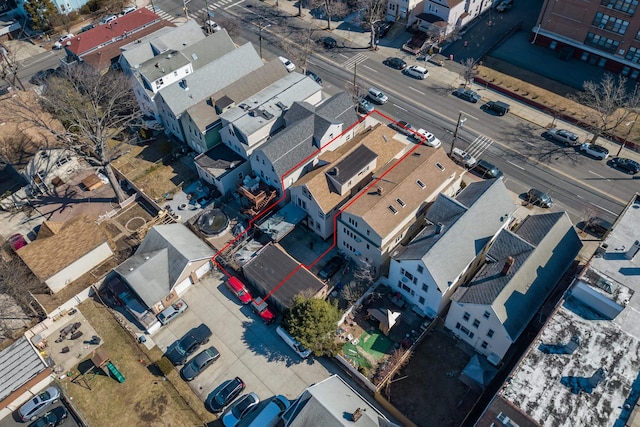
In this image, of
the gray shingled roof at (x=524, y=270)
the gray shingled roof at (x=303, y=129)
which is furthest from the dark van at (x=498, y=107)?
the gray shingled roof at (x=524, y=270)

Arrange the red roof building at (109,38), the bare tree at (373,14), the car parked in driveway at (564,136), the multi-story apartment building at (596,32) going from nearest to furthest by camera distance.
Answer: the car parked in driveway at (564,136)
the multi-story apartment building at (596,32)
the red roof building at (109,38)
the bare tree at (373,14)

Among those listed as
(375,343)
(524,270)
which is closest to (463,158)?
(524,270)

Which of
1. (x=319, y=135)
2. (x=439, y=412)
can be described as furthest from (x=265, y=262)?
(x=439, y=412)

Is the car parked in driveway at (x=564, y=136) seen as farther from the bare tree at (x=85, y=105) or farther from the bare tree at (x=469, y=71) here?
the bare tree at (x=85, y=105)

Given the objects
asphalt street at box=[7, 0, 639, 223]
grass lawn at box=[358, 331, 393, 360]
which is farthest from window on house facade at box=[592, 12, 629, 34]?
grass lawn at box=[358, 331, 393, 360]

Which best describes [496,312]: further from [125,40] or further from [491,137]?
[125,40]

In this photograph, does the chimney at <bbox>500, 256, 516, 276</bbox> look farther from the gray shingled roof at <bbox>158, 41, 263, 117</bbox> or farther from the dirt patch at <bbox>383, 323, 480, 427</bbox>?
the gray shingled roof at <bbox>158, 41, 263, 117</bbox>
